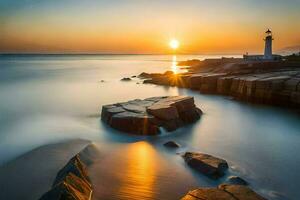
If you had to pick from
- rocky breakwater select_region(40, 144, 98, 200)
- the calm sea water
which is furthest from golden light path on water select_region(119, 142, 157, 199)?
rocky breakwater select_region(40, 144, 98, 200)

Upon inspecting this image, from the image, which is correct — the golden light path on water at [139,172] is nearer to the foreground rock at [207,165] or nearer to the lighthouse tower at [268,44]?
A: the foreground rock at [207,165]

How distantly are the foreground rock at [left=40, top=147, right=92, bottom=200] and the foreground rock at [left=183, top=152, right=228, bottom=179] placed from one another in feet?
8.76

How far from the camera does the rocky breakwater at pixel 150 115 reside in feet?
33.1

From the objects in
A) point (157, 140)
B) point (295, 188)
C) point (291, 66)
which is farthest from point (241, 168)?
point (291, 66)

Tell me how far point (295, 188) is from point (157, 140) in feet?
14.9

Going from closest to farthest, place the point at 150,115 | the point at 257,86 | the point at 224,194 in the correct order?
the point at 224,194 < the point at 150,115 < the point at 257,86

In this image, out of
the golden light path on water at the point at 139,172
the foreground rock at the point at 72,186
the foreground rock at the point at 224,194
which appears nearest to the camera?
the foreground rock at the point at 72,186

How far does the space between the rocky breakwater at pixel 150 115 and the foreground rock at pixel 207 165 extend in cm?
301

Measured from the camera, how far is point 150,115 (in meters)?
10.5

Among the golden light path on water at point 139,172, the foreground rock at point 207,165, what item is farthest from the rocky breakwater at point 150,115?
the foreground rock at point 207,165

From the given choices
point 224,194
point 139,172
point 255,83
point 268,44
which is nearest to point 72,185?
point 139,172

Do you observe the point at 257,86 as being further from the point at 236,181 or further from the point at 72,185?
the point at 72,185

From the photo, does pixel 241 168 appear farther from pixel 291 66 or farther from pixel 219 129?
pixel 291 66

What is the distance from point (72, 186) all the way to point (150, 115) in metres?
5.74
